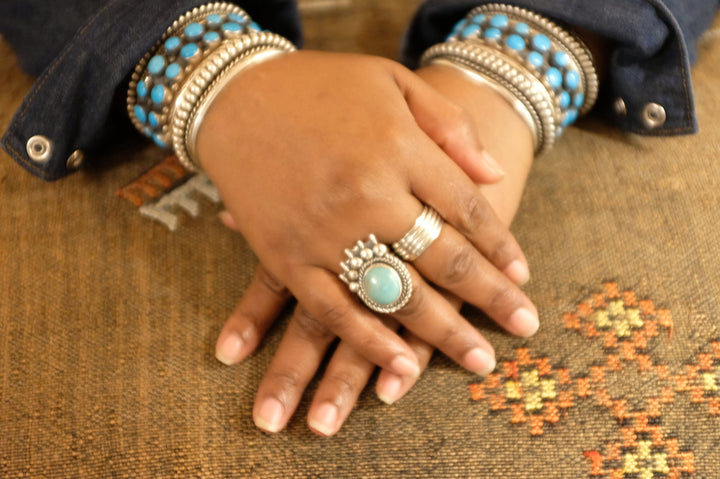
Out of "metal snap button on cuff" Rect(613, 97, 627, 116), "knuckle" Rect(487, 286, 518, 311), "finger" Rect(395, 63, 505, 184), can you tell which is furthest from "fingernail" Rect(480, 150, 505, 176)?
"metal snap button on cuff" Rect(613, 97, 627, 116)

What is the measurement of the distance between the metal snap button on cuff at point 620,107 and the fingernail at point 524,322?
0.99ft

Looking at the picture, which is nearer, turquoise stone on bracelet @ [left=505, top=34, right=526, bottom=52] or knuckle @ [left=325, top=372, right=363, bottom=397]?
knuckle @ [left=325, top=372, right=363, bottom=397]

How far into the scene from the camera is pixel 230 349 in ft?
1.75

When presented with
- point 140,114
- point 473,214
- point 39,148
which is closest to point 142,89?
point 140,114

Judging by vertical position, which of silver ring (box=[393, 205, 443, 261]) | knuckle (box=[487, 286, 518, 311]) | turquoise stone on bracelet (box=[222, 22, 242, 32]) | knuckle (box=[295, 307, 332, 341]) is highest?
turquoise stone on bracelet (box=[222, 22, 242, 32])

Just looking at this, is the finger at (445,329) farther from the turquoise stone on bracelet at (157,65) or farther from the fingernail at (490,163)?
the turquoise stone on bracelet at (157,65)

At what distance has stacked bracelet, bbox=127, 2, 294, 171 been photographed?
22.4 inches

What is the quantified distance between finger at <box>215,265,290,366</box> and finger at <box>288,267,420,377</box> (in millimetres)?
47

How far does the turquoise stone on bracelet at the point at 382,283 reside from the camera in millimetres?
490

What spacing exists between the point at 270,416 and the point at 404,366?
0.43 feet

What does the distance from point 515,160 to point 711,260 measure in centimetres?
22

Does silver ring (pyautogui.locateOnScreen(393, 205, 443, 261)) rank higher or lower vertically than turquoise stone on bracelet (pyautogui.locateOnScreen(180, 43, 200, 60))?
lower

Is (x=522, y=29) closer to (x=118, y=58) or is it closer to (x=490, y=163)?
(x=490, y=163)

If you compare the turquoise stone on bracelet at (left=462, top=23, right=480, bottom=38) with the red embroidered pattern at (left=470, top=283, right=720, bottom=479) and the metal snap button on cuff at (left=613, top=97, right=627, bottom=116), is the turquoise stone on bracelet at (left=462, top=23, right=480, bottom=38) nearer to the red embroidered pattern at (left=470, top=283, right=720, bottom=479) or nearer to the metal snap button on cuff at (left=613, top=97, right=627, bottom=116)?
the metal snap button on cuff at (left=613, top=97, right=627, bottom=116)
